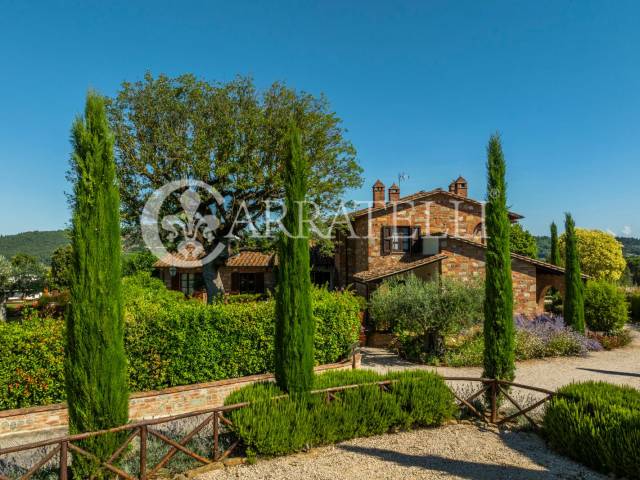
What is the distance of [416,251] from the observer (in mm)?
20531

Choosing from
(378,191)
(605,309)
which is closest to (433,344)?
(605,309)

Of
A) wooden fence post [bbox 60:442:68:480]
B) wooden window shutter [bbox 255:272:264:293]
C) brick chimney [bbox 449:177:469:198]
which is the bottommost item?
wooden fence post [bbox 60:442:68:480]

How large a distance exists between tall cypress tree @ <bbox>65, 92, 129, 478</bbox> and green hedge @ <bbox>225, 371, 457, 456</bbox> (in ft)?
6.09

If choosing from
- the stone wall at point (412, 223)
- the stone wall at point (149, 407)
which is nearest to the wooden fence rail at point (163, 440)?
the stone wall at point (149, 407)

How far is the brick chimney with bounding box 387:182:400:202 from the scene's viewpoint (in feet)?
73.7

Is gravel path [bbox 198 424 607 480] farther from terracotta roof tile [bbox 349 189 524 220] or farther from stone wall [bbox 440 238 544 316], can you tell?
terracotta roof tile [bbox 349 189 524 220]

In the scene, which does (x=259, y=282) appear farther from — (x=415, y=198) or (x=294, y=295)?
(x=294, y=295)

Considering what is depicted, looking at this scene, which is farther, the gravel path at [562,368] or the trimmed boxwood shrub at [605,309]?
the trimmed boxwood shrub at [605,309]

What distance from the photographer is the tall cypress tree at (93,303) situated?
529 cm

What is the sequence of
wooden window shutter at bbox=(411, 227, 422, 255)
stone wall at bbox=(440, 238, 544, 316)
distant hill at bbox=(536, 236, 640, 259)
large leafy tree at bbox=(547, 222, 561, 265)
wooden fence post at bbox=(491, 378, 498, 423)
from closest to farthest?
wooden fence post at bbox=(491, 378, 498, 423) < stone wall at bbox=(440, 238, 544, 316) < wooden window shutter at bbox=(411, 227, 422, 255) < large leafy tree at bbox=(547, 222, 561, 265) < distant hill at bbox=(536, 236, 640, 259)

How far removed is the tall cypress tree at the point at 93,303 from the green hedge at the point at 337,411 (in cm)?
186

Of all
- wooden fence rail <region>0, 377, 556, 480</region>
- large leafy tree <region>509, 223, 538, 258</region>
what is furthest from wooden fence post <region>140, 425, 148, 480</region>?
large leafy tree <region>509, 223, 538, 258</region>

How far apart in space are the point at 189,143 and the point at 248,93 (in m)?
3.47

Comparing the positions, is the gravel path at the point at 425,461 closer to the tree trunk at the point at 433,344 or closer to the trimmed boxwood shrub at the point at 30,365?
the trimmed boxwood shrub at the point at 30,365
